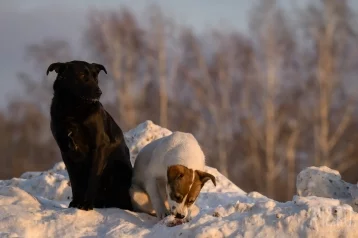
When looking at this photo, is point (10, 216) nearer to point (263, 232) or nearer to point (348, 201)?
point (263, 232)

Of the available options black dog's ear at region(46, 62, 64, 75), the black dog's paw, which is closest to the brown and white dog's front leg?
the black dog's paw

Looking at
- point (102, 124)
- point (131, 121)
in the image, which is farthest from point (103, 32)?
point (102, 124)

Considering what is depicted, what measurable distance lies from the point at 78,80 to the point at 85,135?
592 mm

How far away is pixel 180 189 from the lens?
657 cm

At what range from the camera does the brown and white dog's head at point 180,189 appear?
21.5 ft

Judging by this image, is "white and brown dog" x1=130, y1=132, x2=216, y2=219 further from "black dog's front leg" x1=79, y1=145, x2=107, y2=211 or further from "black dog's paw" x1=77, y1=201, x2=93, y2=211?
"black dog's paw" x1=77, y1=201, x2=93, y2=211

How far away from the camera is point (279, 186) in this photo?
32531 millimetres

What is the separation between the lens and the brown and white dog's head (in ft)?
21.5

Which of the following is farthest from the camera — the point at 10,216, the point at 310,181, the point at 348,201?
the point at 310,181

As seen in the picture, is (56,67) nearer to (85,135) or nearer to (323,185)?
(85,135)

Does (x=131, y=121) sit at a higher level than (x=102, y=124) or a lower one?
lower

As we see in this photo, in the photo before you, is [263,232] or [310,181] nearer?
[263,232]

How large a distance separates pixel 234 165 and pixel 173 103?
460 cm

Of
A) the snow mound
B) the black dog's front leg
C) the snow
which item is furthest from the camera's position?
the snow mound
